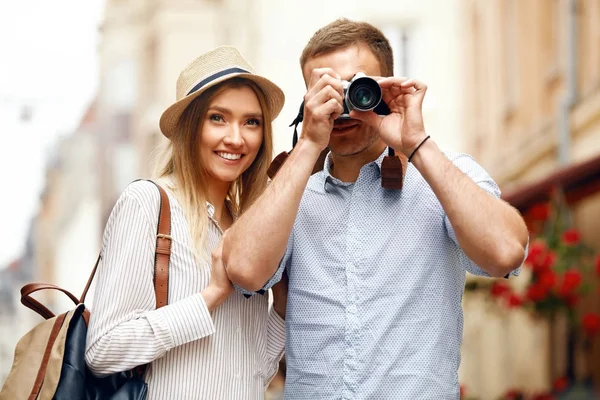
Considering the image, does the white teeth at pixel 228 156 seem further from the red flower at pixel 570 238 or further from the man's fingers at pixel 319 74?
the red flower at pixel 570 238

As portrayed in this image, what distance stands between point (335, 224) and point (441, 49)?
17.3m

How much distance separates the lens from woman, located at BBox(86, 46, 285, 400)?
372cm

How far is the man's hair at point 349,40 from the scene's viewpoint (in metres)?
3.80

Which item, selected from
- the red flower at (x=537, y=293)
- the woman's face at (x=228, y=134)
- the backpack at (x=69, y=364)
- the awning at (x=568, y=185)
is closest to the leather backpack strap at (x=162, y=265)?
the backpack at (x=69, y=364)

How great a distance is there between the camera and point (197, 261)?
388cm

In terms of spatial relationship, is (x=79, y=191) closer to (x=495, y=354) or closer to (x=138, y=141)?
(x=138, y=141)

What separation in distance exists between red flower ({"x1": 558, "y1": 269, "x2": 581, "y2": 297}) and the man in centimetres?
579

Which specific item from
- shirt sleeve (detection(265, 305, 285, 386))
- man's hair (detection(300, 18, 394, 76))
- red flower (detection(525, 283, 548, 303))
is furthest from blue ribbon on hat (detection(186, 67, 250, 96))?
red flower (detection(525, 283, 548, 303))

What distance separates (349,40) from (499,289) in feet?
21.5

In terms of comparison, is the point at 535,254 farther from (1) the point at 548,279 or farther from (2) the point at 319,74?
(2) the point at 319,74

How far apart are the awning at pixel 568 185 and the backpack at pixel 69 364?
6354mm

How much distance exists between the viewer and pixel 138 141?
28.0m

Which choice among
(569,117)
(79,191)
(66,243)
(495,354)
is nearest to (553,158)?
(569,117)

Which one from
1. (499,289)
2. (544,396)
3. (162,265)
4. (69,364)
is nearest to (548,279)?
(499,289)
